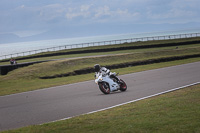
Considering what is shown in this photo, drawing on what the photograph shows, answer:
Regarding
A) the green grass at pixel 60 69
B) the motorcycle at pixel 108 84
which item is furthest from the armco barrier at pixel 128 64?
the motorcycle at pixel 108 84

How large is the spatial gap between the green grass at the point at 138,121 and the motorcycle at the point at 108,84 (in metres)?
4.31

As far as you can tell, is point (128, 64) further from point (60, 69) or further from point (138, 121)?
point (138, 121)

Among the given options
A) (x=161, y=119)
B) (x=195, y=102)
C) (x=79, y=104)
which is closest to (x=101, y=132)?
(x=161, y=119)

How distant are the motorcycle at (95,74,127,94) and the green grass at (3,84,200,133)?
431 cm

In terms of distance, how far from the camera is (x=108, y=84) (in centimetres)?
1483

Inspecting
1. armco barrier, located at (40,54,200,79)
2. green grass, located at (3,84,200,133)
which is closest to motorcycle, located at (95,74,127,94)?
green grass, located at (3,84,200,133)

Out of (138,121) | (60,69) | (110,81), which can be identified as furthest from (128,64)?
(138,121)

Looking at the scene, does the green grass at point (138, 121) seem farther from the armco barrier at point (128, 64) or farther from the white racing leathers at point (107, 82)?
the armco barrier at point (128, 64)

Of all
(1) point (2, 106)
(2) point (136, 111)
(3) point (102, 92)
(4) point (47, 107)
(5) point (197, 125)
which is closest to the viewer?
(5) point (197, 125)

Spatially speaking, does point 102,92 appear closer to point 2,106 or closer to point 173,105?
point 2,106

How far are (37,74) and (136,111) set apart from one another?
2130 cm

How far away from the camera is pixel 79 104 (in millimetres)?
12156

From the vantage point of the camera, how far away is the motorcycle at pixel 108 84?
47.4ft

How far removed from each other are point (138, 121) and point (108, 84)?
6.84 m
